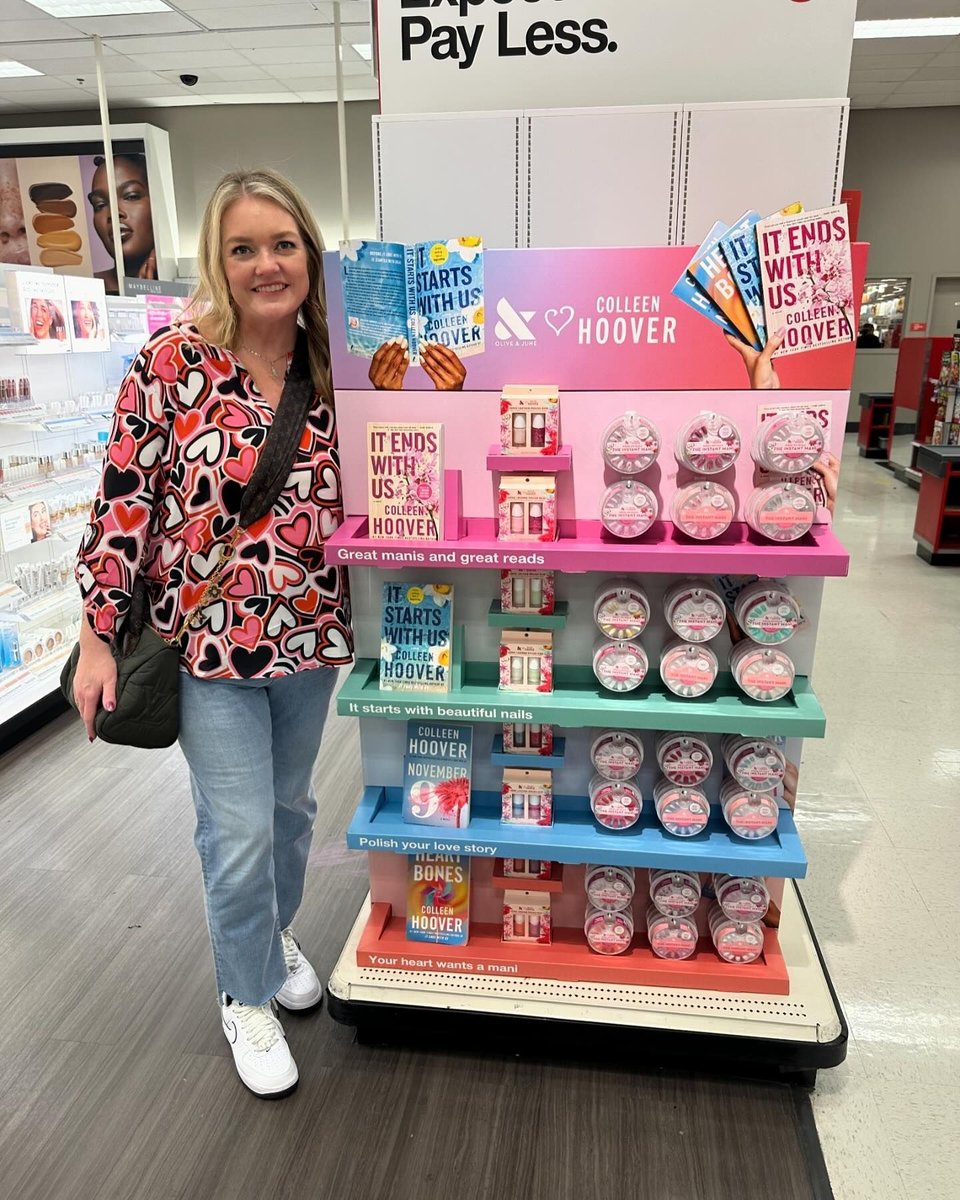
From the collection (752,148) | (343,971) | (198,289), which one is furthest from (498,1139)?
(752,148)

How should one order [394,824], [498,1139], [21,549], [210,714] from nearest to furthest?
[210,714]
[498,1139]
[394,824]
[21,549]

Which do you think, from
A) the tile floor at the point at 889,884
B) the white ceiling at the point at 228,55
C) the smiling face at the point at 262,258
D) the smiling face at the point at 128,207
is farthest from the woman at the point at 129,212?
the smiling face at the point at 262,258

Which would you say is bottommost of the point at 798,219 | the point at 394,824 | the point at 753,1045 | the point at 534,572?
the point at 753,1045

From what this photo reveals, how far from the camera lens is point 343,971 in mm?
2094

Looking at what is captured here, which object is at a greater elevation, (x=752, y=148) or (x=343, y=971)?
(x=752, y=148)

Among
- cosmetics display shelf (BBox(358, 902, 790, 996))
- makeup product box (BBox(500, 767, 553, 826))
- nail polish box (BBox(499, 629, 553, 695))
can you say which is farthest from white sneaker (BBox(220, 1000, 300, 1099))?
nail polish box (BBox(499, 629, 553, 695))

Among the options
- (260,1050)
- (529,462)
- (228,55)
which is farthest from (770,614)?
(228,55)

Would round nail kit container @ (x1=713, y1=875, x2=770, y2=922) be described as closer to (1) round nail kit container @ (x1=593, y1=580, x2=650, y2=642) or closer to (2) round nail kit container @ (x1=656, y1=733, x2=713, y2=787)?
(2) round nail kit container @ (x1=656, y1=733, x2=713, y2=787)

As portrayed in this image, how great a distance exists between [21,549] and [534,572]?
320 cm

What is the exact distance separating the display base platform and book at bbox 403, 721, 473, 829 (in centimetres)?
40

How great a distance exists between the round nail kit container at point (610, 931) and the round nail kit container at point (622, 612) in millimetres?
686

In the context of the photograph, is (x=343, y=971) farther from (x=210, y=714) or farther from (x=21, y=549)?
(x=21, y=549)

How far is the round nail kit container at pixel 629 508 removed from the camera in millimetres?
1736

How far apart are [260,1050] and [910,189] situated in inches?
556
